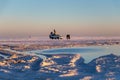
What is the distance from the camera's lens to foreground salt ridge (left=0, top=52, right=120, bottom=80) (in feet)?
81.5

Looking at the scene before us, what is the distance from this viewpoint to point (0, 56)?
110ft

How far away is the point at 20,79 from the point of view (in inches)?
953

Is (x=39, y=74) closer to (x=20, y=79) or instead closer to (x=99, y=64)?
(x=20, y=79)

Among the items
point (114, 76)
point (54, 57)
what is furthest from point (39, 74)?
point (54, 57)

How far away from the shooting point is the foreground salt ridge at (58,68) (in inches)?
978

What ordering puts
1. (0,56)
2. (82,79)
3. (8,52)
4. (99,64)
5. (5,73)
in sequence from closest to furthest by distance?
(82,79)
(5,73)
(99,64)
(0,56)
(8,52)

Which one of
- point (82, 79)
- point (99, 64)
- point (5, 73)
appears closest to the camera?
point (82, 79)

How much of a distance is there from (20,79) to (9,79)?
0.63 m

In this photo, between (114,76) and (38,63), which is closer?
(114,76)

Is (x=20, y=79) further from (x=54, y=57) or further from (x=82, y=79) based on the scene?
(x=54, y=57)

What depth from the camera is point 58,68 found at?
28047mm

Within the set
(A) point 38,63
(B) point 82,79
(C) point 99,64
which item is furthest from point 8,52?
(B) point 82,79

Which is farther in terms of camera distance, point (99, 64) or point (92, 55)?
point (92, 55)

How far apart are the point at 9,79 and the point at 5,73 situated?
5.22ft
